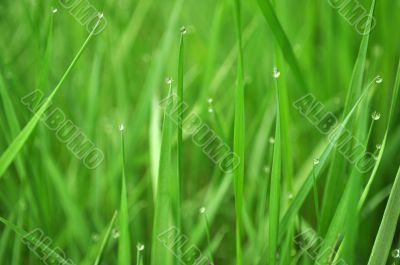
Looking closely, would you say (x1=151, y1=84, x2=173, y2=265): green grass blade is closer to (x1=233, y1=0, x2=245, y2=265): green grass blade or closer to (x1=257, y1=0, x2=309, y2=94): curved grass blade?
(x1=233, y1=0, x2=245, y2=265): green grass blade

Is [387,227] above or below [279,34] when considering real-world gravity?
below

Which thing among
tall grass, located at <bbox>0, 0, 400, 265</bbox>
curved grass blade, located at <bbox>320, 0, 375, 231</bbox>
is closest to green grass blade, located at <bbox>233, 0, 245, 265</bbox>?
tall grass, located at <bbox>0, 0, 400, 265</bbox>

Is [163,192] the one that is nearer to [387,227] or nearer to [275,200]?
[275,200]

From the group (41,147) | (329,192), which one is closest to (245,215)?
(329,192)

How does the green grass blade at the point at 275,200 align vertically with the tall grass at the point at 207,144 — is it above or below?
below

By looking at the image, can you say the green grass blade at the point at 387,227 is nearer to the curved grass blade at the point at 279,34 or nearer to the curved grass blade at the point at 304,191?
the curved grass blade at the point at 304,191

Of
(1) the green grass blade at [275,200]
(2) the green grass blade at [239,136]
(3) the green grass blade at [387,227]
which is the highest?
(2) the green grass blade at [239,136]

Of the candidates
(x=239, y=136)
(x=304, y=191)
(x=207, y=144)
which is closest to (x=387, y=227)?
(x=304, y=191)

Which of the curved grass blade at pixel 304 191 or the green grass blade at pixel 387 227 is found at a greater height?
the curved grass blade at pixel 304 191

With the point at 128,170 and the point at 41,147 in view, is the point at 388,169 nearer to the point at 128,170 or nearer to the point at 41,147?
the point at 128,170

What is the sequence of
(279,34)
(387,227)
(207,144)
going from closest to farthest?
1. (387,227)
2. (279,34)
3. (207,144)

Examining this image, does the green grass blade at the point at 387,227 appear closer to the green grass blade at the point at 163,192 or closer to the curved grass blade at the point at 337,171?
the curved grass blade at the point at 337,171

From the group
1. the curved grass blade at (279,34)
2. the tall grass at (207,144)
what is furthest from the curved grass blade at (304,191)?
the curved grass blade at (279,34)
